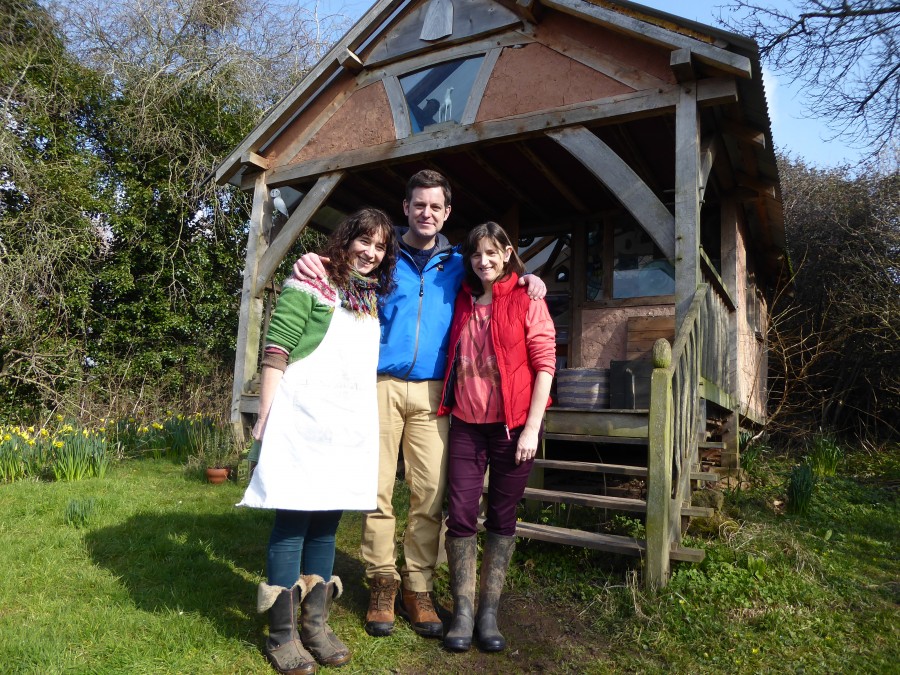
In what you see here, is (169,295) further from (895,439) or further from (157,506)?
(895,439)

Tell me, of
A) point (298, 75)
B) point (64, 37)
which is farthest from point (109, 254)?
point (298, 75)

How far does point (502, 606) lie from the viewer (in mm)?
3307

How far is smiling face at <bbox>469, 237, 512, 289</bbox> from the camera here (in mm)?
2820

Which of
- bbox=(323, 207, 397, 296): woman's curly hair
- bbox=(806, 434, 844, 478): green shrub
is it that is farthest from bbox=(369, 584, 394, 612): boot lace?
bbox=(806, 434, 844, 478): green shrub

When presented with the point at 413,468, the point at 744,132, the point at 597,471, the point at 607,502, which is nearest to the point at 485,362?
the point at 413,468

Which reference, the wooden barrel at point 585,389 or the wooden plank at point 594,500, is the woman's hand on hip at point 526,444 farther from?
the wooden barrel at point 585,389

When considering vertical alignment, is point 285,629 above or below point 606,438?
below

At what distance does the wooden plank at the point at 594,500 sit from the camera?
357 cm

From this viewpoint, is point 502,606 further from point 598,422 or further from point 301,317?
point 301,317

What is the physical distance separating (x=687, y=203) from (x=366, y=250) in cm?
276

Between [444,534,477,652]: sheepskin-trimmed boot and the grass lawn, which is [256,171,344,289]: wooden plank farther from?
[444,534,477,652]: sheepskin-trimmed boot

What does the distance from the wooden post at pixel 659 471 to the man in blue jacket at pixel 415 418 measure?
3.11ft

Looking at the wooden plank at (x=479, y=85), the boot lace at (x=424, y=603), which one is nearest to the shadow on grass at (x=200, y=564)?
the boot lace at (x=424, y=603)

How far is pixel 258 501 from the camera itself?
7.45 feet
